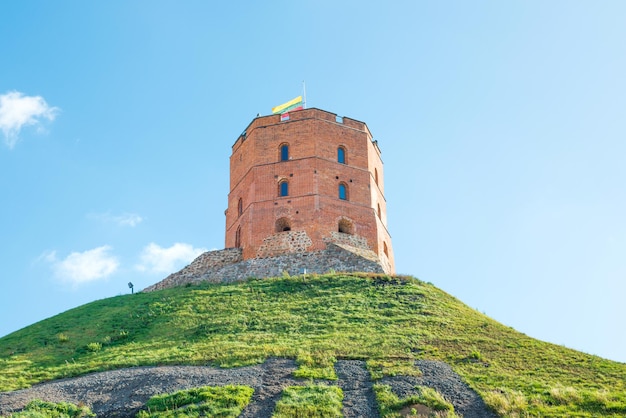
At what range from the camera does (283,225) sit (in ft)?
112

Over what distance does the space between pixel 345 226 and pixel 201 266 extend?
7.03 m

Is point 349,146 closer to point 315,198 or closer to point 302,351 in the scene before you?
point 315,198

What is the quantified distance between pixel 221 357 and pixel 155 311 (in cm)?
856

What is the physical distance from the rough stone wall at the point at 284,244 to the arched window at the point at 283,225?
58cm

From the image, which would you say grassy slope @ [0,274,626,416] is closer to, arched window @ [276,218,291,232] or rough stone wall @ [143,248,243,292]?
rough stone wall @ [143,248,243,292]

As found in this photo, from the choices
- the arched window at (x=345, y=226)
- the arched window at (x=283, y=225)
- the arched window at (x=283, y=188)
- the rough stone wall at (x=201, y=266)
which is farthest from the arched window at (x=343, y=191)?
the rough stone wall at (x=201, y=266)

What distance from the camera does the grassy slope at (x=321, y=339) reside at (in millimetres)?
18328

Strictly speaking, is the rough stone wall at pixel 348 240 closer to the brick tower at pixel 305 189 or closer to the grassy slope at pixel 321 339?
the brick tower at pixel 305 189

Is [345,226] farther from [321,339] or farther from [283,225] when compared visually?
[321,339]

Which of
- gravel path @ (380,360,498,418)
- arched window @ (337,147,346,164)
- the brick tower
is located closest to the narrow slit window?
the brick tower

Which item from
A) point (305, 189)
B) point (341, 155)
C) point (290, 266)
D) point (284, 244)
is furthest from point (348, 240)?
point (341, 155)

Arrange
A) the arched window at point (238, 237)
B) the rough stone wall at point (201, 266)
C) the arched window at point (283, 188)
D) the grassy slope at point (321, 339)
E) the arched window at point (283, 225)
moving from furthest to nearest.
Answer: the arched window at point (238, 237)
the arched window at point (283, 188)
the arched window at point (283, 225)
the rough stone wall at point (201, 266)
the grassy slope at point (321, 339)

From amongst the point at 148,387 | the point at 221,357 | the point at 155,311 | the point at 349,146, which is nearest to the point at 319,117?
the point at 349,146

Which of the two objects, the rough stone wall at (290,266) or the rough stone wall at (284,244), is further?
the rough stone wall at (284,244)
